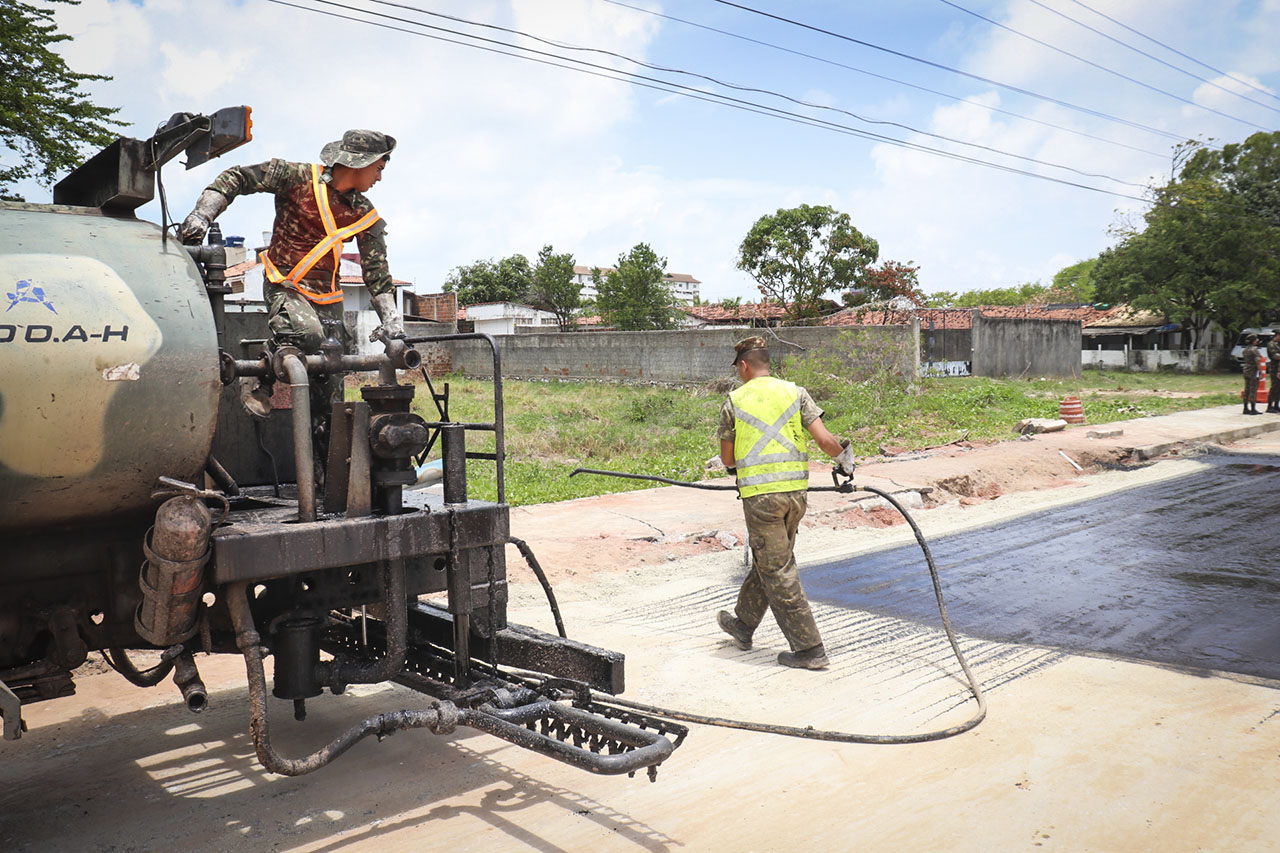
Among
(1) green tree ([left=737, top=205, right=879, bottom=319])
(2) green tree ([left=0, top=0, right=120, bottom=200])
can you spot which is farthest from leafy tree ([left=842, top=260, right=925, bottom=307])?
(2) green tree ([left=0, top=0, right=120, bottom=200])

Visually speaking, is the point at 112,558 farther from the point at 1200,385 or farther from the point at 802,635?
the point at 1200,385

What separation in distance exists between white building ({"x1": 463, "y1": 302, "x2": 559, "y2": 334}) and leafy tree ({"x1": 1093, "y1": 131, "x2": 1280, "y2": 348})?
29167 millimetres

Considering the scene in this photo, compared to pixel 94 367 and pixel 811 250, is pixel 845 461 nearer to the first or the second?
pixel 94 367

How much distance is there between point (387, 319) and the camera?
14.7 feet

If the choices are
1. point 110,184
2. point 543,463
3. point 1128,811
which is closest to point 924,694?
point 1128,811

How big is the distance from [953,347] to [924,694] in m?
31.6

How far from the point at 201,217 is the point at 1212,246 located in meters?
40.4

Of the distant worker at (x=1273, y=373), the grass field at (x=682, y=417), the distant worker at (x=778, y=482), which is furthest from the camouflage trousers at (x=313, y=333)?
the distant worker at (x=1273, y=373)

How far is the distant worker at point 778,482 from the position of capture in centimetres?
576

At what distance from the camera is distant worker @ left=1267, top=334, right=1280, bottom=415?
21.5 meters

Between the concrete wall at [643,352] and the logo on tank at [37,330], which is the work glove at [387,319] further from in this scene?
the concrete wall at [643,352]

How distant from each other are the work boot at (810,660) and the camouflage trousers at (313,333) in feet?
9.38

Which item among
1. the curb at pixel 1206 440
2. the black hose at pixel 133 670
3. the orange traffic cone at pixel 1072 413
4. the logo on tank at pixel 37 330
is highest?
the logo on tank at pixel 37 330

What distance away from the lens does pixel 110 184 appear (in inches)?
144
